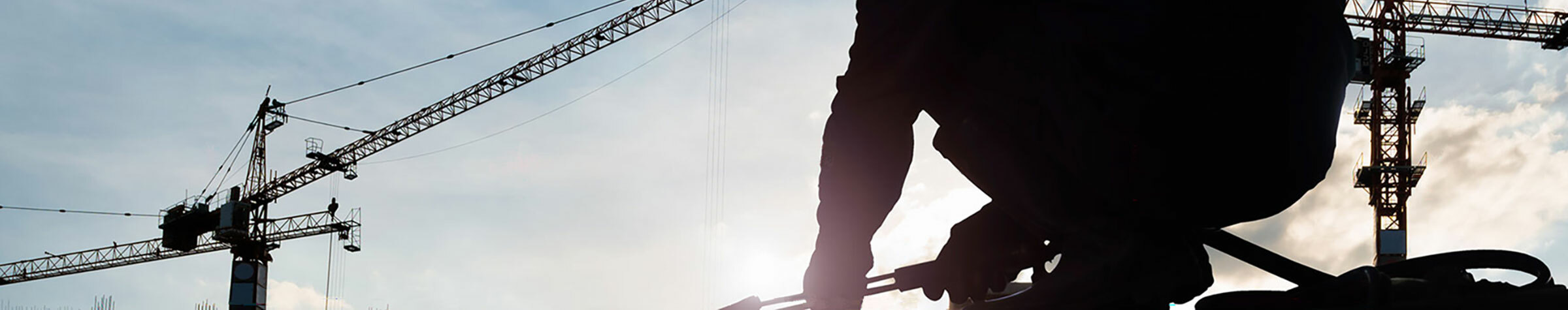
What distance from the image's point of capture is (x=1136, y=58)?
25.3ft

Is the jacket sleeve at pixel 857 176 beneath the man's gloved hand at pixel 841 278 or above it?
above

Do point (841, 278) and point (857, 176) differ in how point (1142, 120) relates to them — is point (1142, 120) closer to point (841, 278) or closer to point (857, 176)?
point (857, 176)

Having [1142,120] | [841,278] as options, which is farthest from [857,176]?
[1142,120]

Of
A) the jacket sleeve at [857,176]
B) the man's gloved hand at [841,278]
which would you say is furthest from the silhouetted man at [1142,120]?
the man's gloved hand at [841,278]

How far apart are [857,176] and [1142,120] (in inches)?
89.8

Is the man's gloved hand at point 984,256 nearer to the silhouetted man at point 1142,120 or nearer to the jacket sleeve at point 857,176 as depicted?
the jacket sleeve at point 857,176

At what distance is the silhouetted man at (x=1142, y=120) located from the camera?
7.68 m

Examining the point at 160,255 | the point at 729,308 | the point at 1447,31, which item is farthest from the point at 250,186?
the point at 729,308

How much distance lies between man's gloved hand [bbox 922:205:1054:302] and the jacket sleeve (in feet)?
2.56

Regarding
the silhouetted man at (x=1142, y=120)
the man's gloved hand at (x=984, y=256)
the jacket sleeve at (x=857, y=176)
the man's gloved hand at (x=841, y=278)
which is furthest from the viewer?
the man's gloved hand at (x=984, y=256)

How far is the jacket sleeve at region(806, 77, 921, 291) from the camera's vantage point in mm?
9383

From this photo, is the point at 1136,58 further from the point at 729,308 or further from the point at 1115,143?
the point at 729,308

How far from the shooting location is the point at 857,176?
31.2 ft

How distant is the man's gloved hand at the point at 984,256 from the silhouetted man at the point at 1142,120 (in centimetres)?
134
